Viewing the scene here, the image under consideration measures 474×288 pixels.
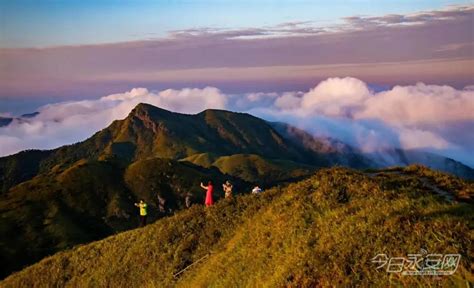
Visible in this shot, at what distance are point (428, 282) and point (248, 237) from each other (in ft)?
38.8

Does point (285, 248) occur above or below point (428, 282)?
below

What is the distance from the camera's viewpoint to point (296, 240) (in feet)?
66.7

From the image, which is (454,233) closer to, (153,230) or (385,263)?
(385,263)

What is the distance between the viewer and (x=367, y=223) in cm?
1841

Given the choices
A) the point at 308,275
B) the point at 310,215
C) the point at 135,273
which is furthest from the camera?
the point at 135,273

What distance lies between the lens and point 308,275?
1678 cm

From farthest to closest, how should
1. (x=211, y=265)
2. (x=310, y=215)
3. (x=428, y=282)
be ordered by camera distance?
(x=211, y=265)
(x=310, y=215)
(x=428, y=282)

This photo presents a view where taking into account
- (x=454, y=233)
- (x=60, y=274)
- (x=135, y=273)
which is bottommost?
(x=60, y=274)

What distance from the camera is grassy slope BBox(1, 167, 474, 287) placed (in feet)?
51.9

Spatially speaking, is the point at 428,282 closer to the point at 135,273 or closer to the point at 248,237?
the point at 248,237

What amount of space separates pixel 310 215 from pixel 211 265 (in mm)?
5268

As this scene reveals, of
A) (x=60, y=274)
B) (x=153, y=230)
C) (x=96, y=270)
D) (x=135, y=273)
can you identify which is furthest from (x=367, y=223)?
(x=60, y=274)

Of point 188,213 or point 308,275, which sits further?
point 188,213

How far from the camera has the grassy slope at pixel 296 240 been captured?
15.8 meters
